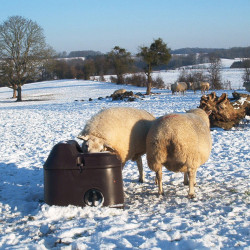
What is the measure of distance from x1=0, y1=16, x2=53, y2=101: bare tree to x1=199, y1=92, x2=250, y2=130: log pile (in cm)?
2953

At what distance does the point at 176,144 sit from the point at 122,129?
38.5 inches

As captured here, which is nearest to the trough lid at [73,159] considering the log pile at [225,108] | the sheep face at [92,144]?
the sheep face at [92,144]

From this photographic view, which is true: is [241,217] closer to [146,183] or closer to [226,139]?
[146,183]

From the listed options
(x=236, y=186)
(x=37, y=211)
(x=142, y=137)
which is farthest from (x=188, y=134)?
(x=37, y=211)

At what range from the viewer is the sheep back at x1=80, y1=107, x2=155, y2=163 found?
16.4 ft

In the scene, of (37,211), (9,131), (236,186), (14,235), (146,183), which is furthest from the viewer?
(9,131)

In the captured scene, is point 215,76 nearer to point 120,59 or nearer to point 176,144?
point 120,59

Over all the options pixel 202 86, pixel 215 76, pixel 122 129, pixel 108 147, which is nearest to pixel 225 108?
pixel 122 129

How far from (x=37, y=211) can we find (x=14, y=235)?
70 centimetres

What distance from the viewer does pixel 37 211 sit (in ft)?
13.9

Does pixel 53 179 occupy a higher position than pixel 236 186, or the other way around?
pixel 53 179

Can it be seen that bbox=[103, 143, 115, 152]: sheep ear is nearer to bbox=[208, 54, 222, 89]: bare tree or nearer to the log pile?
the log pile

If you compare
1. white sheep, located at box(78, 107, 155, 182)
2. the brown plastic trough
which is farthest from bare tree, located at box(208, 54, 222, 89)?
→ the brown plastic trough

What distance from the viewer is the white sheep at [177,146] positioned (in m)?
4.80
